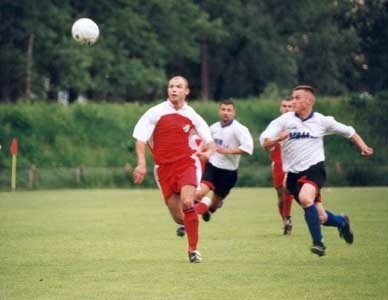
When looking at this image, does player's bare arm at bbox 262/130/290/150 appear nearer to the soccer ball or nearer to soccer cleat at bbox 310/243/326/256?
soccer cleat at bbox 310/243/326/256

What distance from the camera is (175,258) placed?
48.8 feet

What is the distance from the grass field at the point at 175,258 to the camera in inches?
461

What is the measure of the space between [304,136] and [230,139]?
495 centimetres

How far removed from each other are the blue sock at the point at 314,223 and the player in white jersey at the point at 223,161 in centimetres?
517

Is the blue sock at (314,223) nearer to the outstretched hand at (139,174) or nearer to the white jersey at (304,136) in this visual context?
the white jersey at (304,136)

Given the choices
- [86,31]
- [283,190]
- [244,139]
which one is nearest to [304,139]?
[283,190]

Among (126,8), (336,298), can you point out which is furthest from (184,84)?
(126,8)

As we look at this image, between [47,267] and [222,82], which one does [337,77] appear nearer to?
[222,82]

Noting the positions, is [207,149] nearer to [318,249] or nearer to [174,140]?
[174,140]

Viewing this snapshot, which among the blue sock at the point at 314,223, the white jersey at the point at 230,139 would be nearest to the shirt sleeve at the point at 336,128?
the blue sock at the point at 314,223

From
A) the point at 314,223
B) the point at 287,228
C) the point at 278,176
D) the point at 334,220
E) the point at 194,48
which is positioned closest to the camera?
the point at 314,223

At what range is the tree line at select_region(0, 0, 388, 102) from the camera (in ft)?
181

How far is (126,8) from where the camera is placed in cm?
5931

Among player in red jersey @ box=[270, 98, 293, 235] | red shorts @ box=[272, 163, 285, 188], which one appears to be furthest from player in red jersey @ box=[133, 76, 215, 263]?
red shorts @ box=[272, 163, 285, 188]
